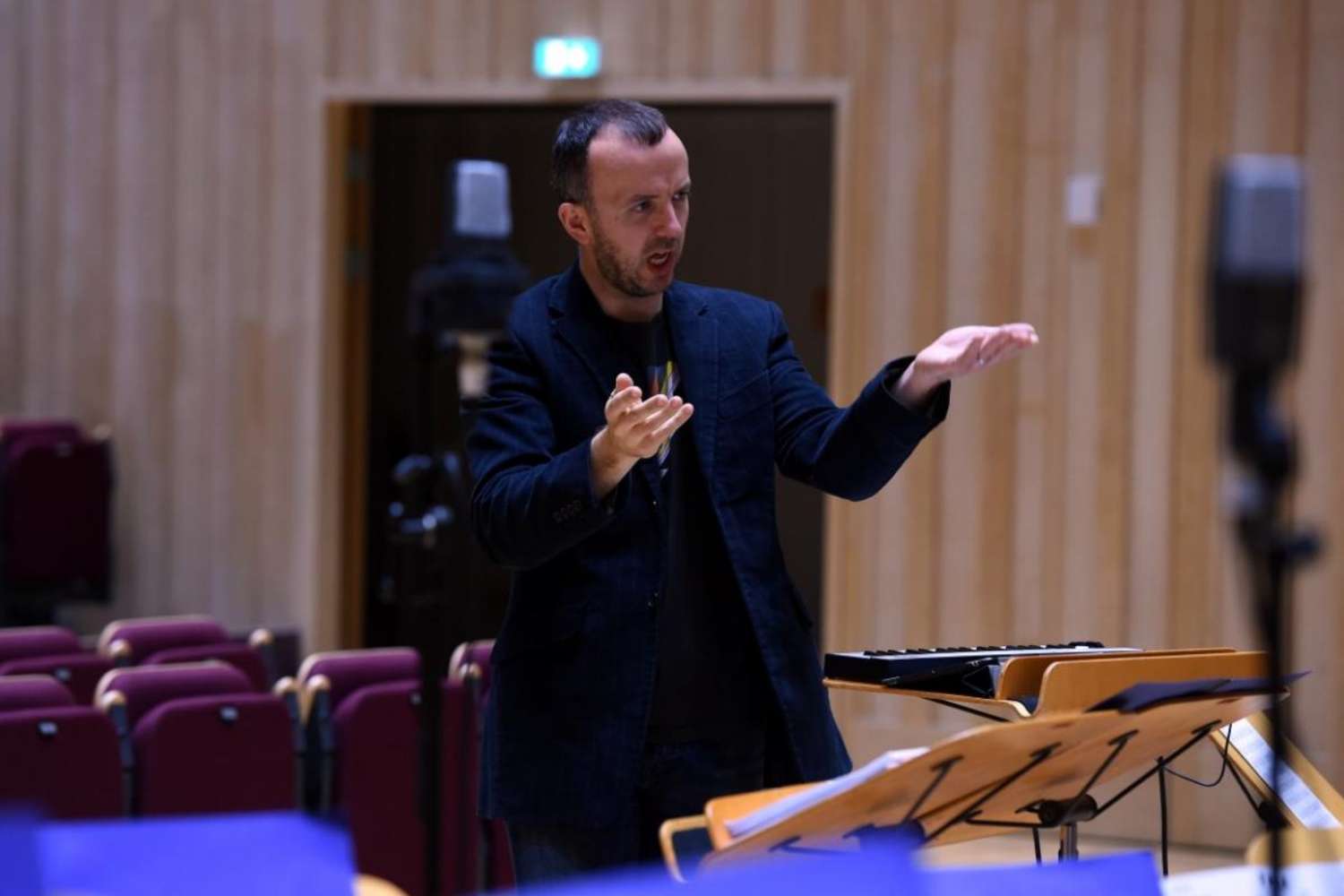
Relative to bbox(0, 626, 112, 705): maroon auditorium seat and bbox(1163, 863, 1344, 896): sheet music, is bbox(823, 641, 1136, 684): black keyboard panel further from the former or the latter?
bbox(0, 626, 112, 705): maroon auditorium seat

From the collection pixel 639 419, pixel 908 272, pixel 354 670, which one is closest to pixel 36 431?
pixel 354 670

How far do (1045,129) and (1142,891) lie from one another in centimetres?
530

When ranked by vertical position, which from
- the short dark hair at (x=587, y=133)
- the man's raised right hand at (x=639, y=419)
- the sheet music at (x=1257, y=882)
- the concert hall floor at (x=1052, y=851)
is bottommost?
the concert hall floor at (x=1052, y=851)

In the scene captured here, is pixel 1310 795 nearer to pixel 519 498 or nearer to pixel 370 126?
pixel 519 498

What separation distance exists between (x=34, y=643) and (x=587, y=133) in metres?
3.97

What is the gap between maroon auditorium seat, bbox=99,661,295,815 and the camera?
439 cm

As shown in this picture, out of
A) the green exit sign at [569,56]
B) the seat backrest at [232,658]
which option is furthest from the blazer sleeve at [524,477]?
the green exit sign at [569,56]

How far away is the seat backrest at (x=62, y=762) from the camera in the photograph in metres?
4.17

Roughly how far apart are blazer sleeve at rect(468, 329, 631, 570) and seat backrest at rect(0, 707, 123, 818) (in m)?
2.03

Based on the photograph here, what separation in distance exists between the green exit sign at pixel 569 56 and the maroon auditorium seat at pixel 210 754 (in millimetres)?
3618

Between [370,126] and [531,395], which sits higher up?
[370,126]

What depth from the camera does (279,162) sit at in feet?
26.2

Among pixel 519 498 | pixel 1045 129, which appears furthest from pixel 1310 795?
pixel 1045 129

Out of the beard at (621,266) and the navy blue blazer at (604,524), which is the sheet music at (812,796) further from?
the beard at (621,266)
